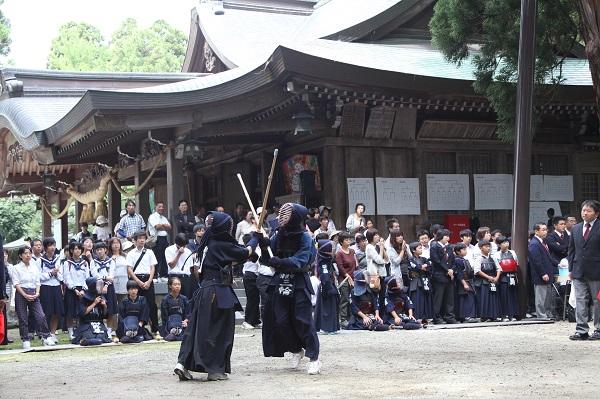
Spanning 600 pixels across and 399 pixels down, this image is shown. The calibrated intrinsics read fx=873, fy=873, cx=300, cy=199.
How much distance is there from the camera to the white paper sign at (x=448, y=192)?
18688 millimetres

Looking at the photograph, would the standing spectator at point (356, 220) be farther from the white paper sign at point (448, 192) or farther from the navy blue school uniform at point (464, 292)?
the white paper sign at point (448, 192)

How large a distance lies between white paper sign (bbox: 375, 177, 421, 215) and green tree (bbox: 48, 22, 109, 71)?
42.0 m

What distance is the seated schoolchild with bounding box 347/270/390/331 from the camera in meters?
13.5

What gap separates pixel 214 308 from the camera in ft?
27.3

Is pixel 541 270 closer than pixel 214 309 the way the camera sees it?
No

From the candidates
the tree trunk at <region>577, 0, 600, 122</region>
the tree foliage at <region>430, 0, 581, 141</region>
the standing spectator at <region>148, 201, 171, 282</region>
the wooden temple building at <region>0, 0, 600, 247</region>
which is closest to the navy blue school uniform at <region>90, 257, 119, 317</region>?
the standing spectator at <region>148, 201, 171, 282</region>

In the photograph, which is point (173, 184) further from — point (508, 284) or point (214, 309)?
point (214, 309)

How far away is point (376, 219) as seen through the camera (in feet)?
59.2

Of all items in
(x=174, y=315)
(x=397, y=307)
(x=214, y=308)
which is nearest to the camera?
(x=214, y=308)

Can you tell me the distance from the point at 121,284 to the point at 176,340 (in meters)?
1.44

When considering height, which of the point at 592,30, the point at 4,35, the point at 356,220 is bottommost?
the point at 356,220

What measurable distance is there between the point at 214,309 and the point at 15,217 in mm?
36567

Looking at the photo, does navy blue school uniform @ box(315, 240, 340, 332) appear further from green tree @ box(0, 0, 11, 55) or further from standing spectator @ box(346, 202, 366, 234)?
green tree @ box(0, 0, 11, 55)

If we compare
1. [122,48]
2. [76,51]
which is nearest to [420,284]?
[76,51]
